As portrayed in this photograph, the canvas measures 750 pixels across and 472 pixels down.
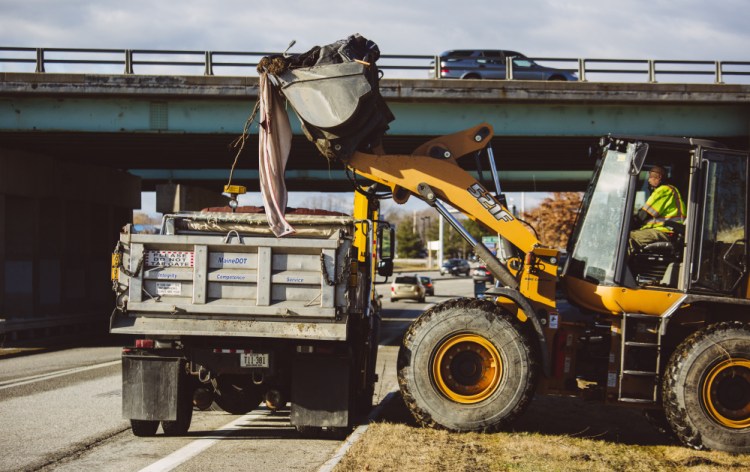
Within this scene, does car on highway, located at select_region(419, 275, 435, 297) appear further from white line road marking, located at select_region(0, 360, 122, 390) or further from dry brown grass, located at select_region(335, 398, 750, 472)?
dry brown grass, located at select_region(335, 398, 750, 472)

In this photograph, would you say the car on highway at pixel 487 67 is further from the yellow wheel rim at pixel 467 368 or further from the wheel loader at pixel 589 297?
the yellow wheel rim at pixel 467 368

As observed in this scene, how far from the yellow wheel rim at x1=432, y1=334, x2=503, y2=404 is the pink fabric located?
2.07 metres

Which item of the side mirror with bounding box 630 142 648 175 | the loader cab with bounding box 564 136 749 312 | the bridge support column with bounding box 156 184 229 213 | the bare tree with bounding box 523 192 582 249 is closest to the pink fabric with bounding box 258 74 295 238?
the loader cab with bounding box 564 136 749 312

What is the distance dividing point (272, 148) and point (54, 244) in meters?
20.9

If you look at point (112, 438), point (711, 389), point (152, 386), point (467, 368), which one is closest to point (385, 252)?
point (467, 368)

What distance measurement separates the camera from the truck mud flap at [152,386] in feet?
28.1

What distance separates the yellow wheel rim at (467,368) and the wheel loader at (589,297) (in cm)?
1

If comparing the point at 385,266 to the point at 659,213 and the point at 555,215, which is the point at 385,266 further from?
the point at 555,215

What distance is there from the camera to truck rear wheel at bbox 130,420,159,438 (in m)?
8.90

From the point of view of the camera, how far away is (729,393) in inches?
336

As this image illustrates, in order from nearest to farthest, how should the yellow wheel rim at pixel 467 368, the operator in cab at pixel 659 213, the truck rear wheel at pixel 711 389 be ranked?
the truck rear wheel at pixel 711 389
the yellow wheel rim at pixel 467 368
the operator in cab at pixel 659 213

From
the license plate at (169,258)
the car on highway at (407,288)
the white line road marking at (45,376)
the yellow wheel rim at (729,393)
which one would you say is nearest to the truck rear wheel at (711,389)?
the yellow wheel rim at (729,393)

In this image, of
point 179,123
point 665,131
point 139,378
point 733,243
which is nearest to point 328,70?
point 139,378

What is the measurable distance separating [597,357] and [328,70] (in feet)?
13.6
